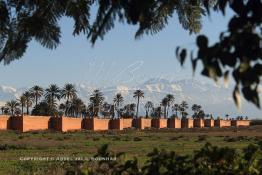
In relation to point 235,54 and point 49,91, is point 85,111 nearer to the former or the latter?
point 49,91

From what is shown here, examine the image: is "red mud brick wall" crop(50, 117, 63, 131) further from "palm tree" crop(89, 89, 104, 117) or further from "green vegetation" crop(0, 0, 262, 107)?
"green vegetation" crop(0, 0, 262, 107)

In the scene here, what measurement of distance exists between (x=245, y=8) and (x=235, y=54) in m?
0.50

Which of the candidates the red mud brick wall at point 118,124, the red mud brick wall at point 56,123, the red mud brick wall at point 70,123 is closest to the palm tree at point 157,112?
the red mud brick wall at point 118,124

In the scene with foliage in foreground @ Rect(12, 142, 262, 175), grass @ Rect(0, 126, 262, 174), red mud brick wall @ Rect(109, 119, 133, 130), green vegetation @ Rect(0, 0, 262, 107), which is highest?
green vegetation @ Rect(0, 0, 262, 107)

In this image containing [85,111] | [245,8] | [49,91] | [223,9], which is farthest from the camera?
[85,111]

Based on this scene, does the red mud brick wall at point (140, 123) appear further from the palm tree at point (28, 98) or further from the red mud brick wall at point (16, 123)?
the red mud brick wall at point (16, 123)

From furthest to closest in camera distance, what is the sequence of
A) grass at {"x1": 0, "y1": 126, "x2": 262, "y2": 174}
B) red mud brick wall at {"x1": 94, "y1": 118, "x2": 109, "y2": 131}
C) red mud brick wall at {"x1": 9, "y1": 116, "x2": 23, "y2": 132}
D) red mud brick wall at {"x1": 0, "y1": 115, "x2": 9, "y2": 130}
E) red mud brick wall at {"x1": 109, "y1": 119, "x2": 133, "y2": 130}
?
red mud brick wall at {"x1": 109, "y1": 119, "x2": 133, "y2": 130}
red mud brick wall at {"x1": 94, "y1": 118, "x2": 109, "y2": 131}
red mud brick wall at {"x1": 9, "y1": 116, "x2": 23, "y2": 132}
red mud brick wall at {"x1": 0, "y1": 115, "x2": 9, "y2": 130}
grass at {"x1": 0, "y1": 126, "x2": 262, "y2": 174}

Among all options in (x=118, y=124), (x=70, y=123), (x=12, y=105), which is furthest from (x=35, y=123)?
(x=12, y=105)

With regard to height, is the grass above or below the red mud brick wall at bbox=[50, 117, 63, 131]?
below

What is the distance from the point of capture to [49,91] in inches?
4500

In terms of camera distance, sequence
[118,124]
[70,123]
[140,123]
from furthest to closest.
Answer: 1. [140,123]
2. [118,124]
3. [70,123]

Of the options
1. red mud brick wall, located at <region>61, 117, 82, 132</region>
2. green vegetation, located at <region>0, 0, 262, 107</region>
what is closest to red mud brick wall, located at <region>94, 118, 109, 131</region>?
red mud brick wall, located at <region>61, 117, 82, 132</region>

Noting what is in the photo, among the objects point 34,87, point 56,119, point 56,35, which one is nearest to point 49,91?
point 34,87

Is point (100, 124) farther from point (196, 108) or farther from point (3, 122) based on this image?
point (196, 108)
